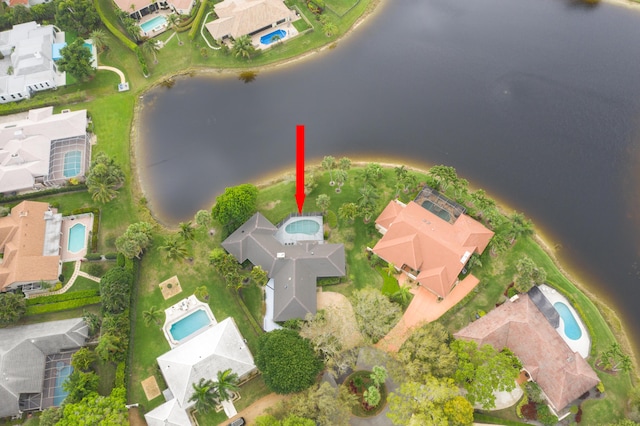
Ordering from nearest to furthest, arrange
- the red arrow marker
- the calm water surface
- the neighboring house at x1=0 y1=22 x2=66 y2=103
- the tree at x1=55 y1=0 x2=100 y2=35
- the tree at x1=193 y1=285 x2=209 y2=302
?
the tree at x1=193 y1=285 x2=209 y2=302 → the calm water surface → the red arrow marker → the neighboring house at x1=0 y1=22 x2=66 y2=103 → the tree at x1=55 y1=0 x2=100 y2=35

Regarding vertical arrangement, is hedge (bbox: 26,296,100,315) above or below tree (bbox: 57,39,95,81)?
below

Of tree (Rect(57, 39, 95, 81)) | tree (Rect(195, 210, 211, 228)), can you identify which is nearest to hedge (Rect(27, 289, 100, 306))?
tree (Rect(195, 210, 211, 228))

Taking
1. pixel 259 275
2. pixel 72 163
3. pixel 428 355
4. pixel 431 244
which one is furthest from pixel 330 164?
pixel 72 163

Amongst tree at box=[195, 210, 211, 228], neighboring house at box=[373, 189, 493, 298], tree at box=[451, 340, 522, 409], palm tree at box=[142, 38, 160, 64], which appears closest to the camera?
tree at box=[451, 340, 522, 409]

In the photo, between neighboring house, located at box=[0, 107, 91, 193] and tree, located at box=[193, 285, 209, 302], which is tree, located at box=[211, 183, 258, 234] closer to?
tree, located at box=[193, 285, 209, 302]

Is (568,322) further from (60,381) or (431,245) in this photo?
(60,381)

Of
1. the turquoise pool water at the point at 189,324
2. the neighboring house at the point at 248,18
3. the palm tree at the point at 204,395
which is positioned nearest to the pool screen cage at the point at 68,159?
the turquoise pool water at the point at 189,324
